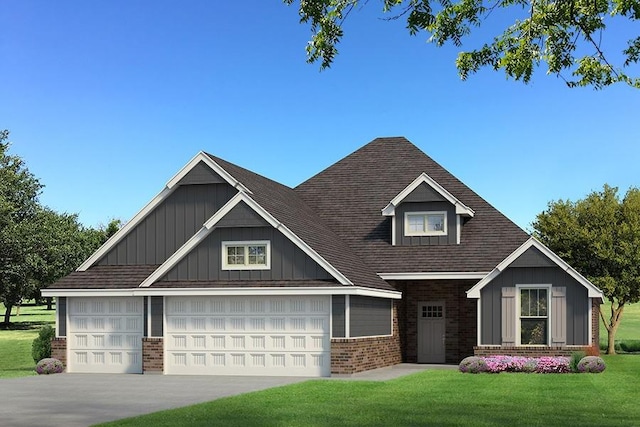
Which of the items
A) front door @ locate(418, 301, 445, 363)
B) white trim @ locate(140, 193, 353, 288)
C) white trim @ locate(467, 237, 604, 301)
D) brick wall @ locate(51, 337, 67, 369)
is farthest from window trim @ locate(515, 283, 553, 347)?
brick wall @ locate(51, 337, 67, 369)

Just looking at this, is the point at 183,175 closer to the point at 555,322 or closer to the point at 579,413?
the point at 555,322

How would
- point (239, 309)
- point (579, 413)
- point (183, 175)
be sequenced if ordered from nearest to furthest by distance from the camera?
point (579, 413) < point (239, 309) < point (183, 175)

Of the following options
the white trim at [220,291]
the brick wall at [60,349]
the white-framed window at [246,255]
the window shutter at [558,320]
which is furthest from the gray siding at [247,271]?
the window shutter at [558,320]

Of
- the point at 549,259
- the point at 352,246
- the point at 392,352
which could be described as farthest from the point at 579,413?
the point at 352,246

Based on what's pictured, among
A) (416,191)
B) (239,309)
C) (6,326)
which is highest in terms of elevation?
(416,191)

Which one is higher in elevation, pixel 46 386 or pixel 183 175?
pixel 183 175

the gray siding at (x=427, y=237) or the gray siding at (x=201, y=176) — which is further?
the gray siding at (x=427, y=237)

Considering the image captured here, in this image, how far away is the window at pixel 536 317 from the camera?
101 ft

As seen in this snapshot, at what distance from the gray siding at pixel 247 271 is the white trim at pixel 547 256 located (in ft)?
18.5

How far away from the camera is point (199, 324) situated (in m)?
29.3

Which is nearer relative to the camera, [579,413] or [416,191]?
[579,413]

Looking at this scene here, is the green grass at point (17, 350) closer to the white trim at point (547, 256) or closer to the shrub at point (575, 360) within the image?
the white trim at point (547, 256)

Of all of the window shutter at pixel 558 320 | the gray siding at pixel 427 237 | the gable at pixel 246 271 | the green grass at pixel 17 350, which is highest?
the gray siding at pixel 427 237

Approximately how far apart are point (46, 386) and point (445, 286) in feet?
49.6
